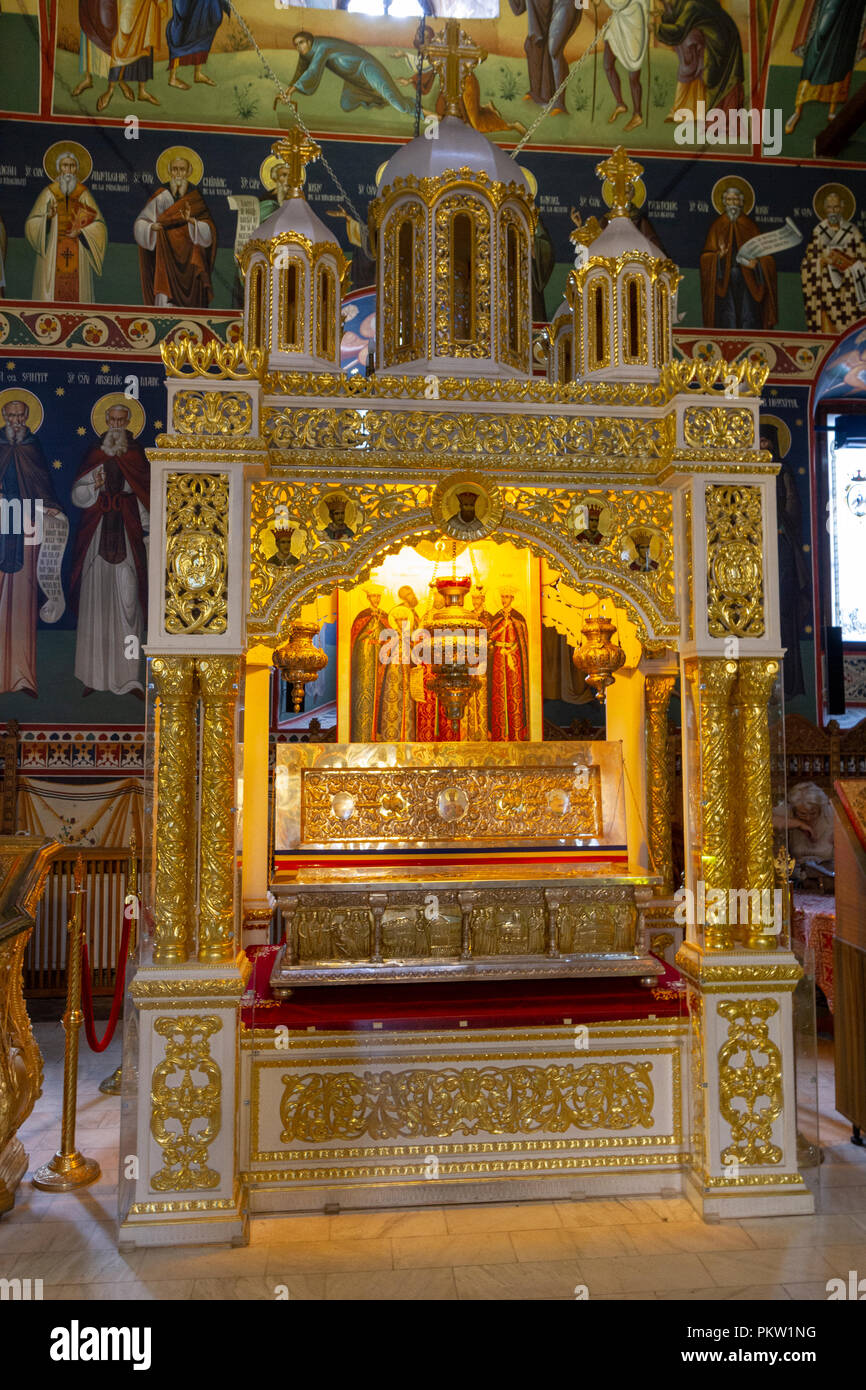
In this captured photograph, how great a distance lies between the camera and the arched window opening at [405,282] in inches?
173

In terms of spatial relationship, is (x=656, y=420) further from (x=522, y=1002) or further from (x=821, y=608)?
(x=821, y=608)

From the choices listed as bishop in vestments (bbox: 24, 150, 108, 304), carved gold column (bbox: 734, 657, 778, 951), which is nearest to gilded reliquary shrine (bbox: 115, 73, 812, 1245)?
carved gold column (bbox: 734, 657, 778, 951)

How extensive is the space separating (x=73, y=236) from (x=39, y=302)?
64 cm

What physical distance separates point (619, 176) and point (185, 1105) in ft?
14.3

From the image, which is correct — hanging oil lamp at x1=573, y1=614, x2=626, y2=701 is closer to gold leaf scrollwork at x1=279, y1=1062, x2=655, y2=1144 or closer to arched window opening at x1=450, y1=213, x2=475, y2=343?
arched window opening at x1=450, y1=213, x2=475, y2=343

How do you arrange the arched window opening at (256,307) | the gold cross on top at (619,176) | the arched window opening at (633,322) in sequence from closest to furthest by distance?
the arched window opening at (633,322)
the gold cross on top at (619,176)
the arched window opening at (256,307)

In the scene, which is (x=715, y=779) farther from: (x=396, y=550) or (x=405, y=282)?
(x=405, y=282)

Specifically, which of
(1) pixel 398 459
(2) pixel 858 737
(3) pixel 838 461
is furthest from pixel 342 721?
(3) pixel 838 461

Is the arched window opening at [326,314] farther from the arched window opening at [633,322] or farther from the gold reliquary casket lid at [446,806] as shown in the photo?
the gold reliquary casket lid at [446,806]

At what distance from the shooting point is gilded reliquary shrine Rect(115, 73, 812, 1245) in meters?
3.56

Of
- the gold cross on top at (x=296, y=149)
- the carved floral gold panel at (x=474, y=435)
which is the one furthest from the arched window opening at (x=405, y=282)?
the carved floral gold panel at (x=474, y=435)

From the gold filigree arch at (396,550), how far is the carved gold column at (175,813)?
0.36 meters

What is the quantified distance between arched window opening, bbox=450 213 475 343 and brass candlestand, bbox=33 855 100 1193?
2861 millimetres

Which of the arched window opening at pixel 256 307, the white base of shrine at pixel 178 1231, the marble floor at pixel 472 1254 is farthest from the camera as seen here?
the arched window opening at pixel 256 307
